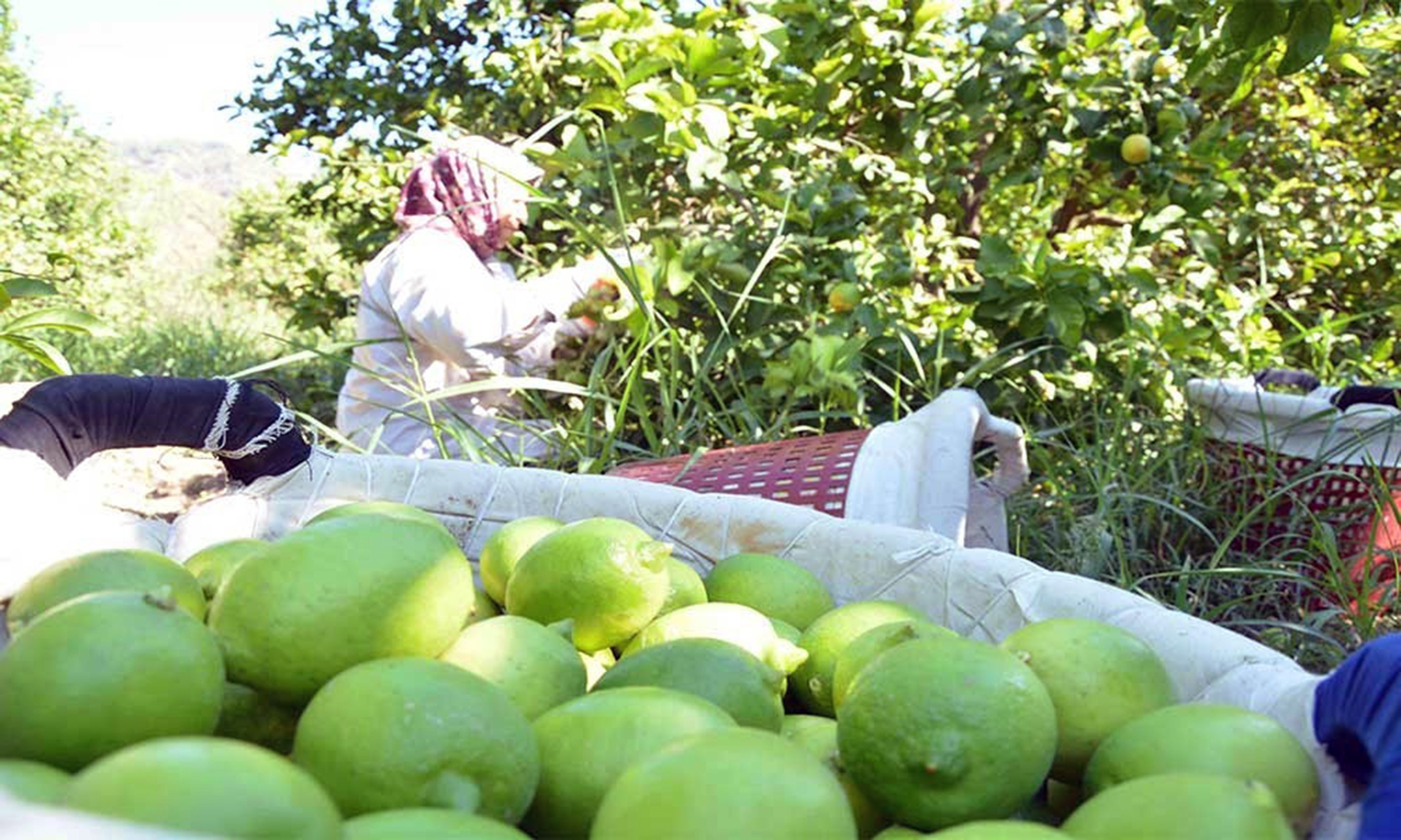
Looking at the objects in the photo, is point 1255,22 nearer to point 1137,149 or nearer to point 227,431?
point 1137,149

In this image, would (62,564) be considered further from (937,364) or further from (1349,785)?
(937,364)

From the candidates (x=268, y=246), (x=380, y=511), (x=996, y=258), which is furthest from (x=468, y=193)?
(x=268, y=246)

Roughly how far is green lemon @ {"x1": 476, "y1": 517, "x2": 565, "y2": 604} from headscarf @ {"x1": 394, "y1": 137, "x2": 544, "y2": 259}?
1.89 meters

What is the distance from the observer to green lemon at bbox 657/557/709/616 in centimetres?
119

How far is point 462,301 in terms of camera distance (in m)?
3.00

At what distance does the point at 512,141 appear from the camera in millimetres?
3564

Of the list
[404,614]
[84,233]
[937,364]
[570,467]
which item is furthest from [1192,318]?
[84,233]

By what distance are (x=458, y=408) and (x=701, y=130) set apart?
106cm

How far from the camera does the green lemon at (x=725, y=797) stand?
23.0 inches

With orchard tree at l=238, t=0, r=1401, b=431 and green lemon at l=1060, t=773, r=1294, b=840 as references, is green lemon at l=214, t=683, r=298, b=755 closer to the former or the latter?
green lemon at l=1060, t=773, r=1294, b=840

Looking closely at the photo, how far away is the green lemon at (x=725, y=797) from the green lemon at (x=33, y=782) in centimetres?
28

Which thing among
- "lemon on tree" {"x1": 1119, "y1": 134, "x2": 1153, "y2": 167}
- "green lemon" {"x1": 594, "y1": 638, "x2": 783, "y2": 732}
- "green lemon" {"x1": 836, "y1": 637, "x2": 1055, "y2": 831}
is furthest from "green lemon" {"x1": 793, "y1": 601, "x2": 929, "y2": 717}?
"lemon on tree" {"x1": 1119, "y1": 134, "x2": 1153, "y2": 167}

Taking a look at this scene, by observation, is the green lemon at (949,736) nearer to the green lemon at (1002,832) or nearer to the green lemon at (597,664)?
the green lemon at (1002,832)

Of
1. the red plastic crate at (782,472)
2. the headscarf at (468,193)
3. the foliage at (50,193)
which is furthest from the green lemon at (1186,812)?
the foliage at (50,193)
